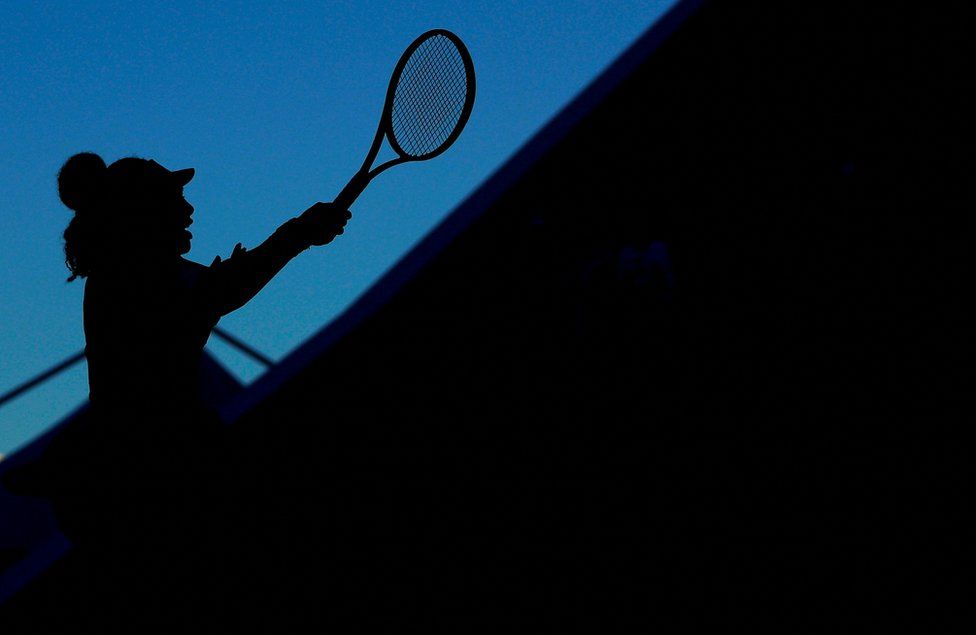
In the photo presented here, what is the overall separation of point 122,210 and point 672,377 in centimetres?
348

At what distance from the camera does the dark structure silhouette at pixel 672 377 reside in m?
5.22

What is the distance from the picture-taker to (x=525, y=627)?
534 cm

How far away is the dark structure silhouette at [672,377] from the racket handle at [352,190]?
221cm

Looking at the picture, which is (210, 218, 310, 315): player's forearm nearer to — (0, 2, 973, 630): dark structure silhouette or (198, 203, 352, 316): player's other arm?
(198, 203, 352, 316): player's other arm

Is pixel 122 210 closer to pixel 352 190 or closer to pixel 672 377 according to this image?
pixel 352 190

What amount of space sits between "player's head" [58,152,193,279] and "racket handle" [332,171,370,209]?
1.78ft

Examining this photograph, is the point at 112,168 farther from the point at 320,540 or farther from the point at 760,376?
the point at 760,376

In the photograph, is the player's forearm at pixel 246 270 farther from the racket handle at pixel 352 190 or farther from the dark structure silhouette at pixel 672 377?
the dark structure silhouette at pixel 672 377

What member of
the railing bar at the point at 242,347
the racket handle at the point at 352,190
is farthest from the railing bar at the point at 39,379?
the racket handle at the point at 352,190

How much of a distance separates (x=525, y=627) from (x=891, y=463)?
193cm

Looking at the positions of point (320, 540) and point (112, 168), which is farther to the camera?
point (320, 540)

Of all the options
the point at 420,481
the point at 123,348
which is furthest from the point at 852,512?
the point at 123,348

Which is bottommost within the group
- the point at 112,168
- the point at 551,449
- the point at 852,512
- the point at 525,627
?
the point at 852,512

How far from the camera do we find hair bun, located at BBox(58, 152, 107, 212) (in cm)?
288
